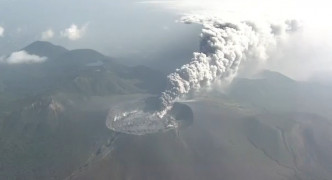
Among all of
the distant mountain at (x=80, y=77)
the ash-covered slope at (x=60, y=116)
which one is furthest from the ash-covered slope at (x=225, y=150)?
the distant mountain at (x=80, y=77)

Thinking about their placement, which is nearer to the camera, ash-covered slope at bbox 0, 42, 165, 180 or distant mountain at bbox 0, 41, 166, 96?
ash-covered slope at bbox 0, 42, 165, 180

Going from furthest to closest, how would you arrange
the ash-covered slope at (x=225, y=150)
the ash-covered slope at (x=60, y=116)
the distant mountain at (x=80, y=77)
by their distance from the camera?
1. the distant mountain at (x=80, y=77)
2. the ash-covered slope at (x=60, y=116)
3. the ash-covered slope at (x=225, y=150)

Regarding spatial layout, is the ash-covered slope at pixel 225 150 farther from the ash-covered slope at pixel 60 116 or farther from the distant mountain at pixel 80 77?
the distant mountain at pixel 80 77

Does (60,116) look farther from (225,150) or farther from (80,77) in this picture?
(225,150)

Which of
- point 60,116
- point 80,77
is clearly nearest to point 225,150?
point 60,116

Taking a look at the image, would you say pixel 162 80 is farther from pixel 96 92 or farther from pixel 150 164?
pixel 150 164

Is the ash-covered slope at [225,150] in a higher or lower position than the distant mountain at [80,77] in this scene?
higher

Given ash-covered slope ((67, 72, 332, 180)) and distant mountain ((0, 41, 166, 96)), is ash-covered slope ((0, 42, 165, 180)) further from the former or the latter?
ash-covered slope ((67, 72, 332, 180))

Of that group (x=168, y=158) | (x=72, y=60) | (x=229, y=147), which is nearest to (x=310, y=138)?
(x=229, y=147)

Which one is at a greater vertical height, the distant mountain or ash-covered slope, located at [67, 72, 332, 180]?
ash-covered slope, located at [67, 72, 332, 180]

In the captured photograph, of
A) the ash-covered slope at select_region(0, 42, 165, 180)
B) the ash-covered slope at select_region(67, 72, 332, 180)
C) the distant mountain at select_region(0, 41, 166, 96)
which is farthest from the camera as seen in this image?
the distant mountain at select_region(0, 41, 166, 96)

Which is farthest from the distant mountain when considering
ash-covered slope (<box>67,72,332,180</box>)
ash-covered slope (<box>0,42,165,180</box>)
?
ash-covered slope (<box>67,72,332,180</box>)
